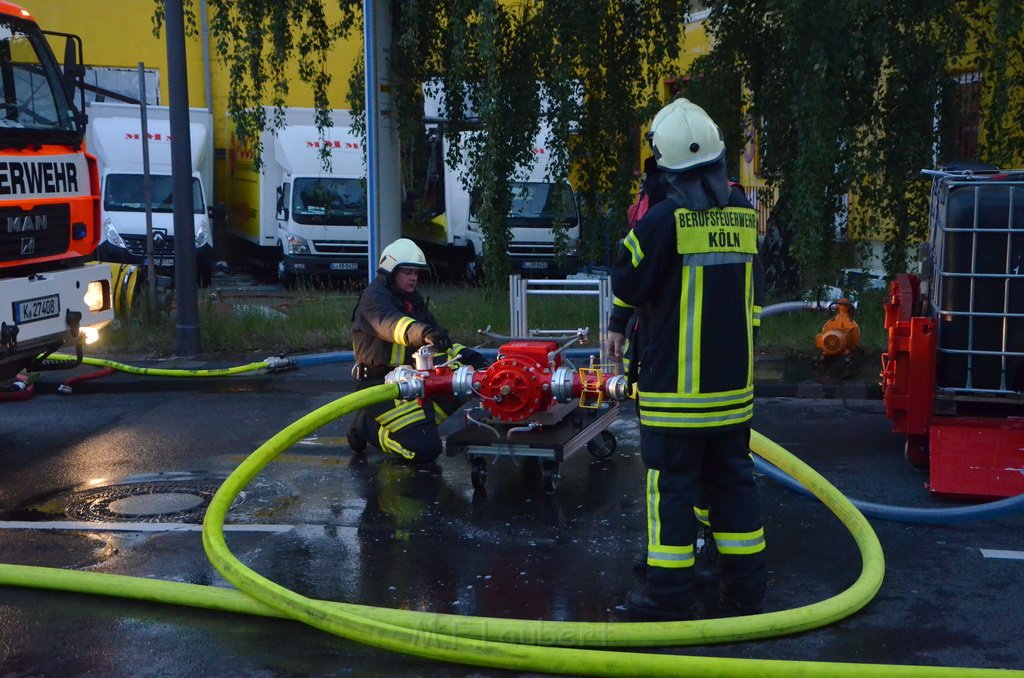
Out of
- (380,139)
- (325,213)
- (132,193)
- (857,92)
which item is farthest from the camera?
(132,193)

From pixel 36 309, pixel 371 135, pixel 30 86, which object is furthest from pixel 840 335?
pixel 30 86

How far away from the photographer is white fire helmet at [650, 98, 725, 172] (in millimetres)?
4371

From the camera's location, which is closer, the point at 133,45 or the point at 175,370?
the point at 175,370

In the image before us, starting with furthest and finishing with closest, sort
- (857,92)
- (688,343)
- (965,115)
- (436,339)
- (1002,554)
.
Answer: (965,115) < (857,92) < (436,339) < (1002,554) < (688,343)

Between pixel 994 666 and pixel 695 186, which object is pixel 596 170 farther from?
pixel 994 666

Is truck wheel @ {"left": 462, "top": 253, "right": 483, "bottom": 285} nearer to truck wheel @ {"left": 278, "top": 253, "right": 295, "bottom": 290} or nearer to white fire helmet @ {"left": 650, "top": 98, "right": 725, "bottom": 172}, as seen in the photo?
truck wheel @ {"left": 278, "top": 253, "right": 295, "bottom": 290}

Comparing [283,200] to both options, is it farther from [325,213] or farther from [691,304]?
[691,304]

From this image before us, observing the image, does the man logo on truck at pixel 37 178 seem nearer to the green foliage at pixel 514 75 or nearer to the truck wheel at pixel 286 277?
the green foliage at pixel 514 75

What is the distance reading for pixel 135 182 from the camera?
63.1ft

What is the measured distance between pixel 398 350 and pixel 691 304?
3.06 metres

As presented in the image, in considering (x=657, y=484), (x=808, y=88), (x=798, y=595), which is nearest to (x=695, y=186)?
(x=657, y=484)

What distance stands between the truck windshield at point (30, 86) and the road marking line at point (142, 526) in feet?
9.21

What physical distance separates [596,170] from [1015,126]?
13.1 ft

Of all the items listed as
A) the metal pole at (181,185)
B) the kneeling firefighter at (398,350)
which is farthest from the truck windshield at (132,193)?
the kneeling firefighter at (398,350)
